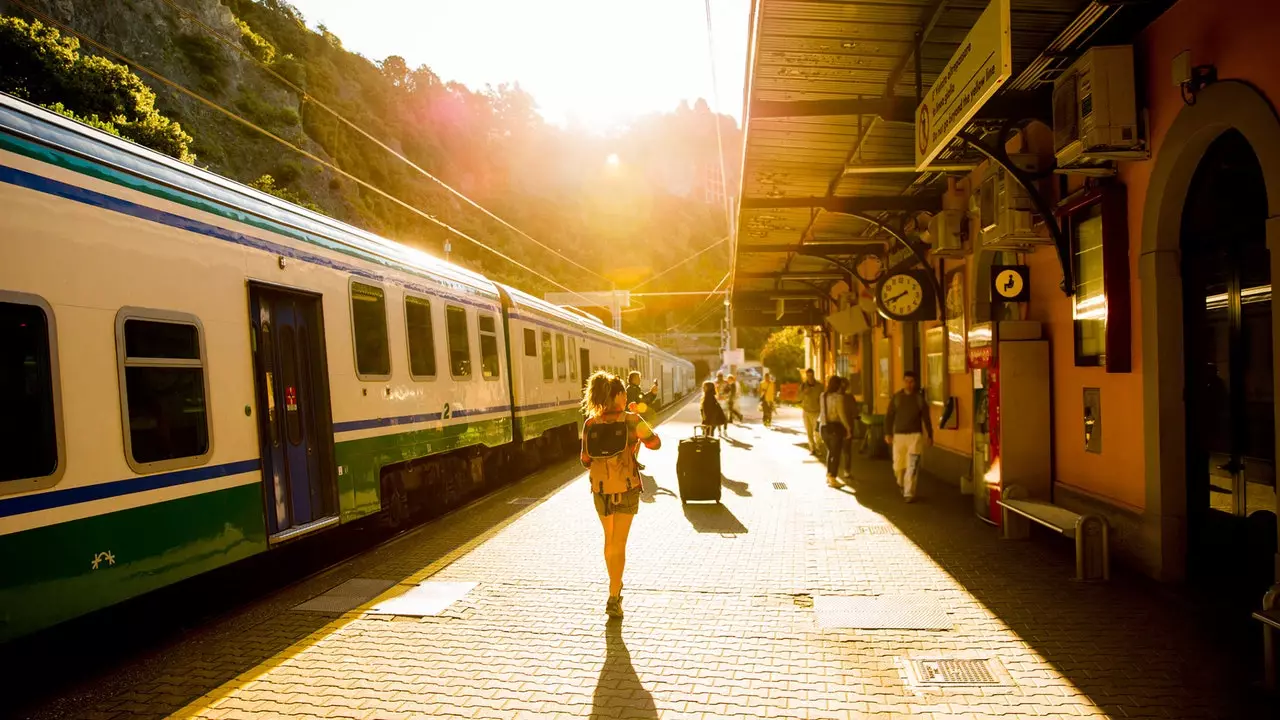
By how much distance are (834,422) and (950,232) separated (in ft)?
10.1

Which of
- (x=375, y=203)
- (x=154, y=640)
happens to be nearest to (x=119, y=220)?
(x=154, y=640)

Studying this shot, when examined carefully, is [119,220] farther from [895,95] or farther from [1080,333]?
[1080,333]

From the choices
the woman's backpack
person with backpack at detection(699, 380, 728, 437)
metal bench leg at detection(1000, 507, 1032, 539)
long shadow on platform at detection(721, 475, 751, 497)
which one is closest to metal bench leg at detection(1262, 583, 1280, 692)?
metal bench leg at detection(1000, 507, 1032, 539)

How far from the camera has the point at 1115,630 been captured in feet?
15.9

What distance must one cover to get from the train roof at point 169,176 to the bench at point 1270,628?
6.79 metres

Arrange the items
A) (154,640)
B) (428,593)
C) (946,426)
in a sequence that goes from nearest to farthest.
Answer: (154,640) → (428,593) → (946,426)

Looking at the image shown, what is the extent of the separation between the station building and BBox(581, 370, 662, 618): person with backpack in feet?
10.3

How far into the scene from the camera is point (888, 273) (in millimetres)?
11766

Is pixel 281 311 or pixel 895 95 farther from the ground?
pixel 895 95

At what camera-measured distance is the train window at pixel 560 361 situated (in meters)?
15.8

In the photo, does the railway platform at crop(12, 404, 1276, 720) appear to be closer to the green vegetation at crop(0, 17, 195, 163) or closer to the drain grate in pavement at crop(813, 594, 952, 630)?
the drain grate in pavement at crop(813, 594, 952, 630)

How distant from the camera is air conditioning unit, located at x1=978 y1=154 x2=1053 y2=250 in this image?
738 centimetres

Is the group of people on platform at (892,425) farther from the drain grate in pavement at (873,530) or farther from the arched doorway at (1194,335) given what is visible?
the arched doorway at (1194,335)

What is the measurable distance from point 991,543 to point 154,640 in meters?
6.89
